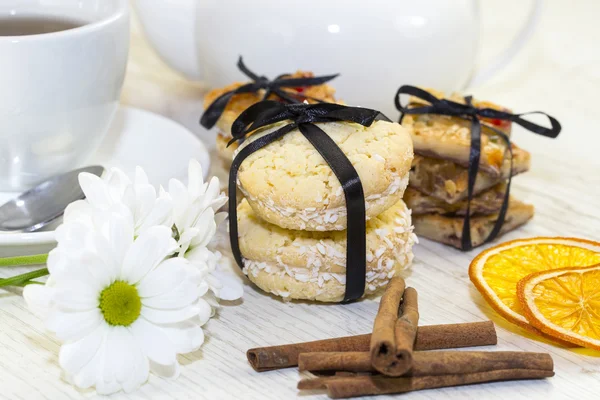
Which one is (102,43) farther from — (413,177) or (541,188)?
(541,188)

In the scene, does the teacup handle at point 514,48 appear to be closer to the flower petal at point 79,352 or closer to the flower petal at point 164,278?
the flower petal at point 164,278

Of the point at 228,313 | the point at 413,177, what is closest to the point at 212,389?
the point at 228,313

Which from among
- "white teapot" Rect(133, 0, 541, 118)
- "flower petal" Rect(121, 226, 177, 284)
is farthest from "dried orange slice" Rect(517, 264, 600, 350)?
"white teapot" Rect(133, 0, 541, 118)

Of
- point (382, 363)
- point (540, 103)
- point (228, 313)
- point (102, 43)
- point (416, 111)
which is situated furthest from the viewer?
point (540, 103)

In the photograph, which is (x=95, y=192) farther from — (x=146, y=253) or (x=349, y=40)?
(x=349, y=40)

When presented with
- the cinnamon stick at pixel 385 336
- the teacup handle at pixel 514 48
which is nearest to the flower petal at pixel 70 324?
the cinnamon stick at pixel 385 336

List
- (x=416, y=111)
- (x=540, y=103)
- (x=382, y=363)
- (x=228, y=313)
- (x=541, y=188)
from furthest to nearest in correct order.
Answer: (x=540, y=103), (x=541, y=188), (x=416, y=111), (x=228, y=313), (x=382, y=363)
